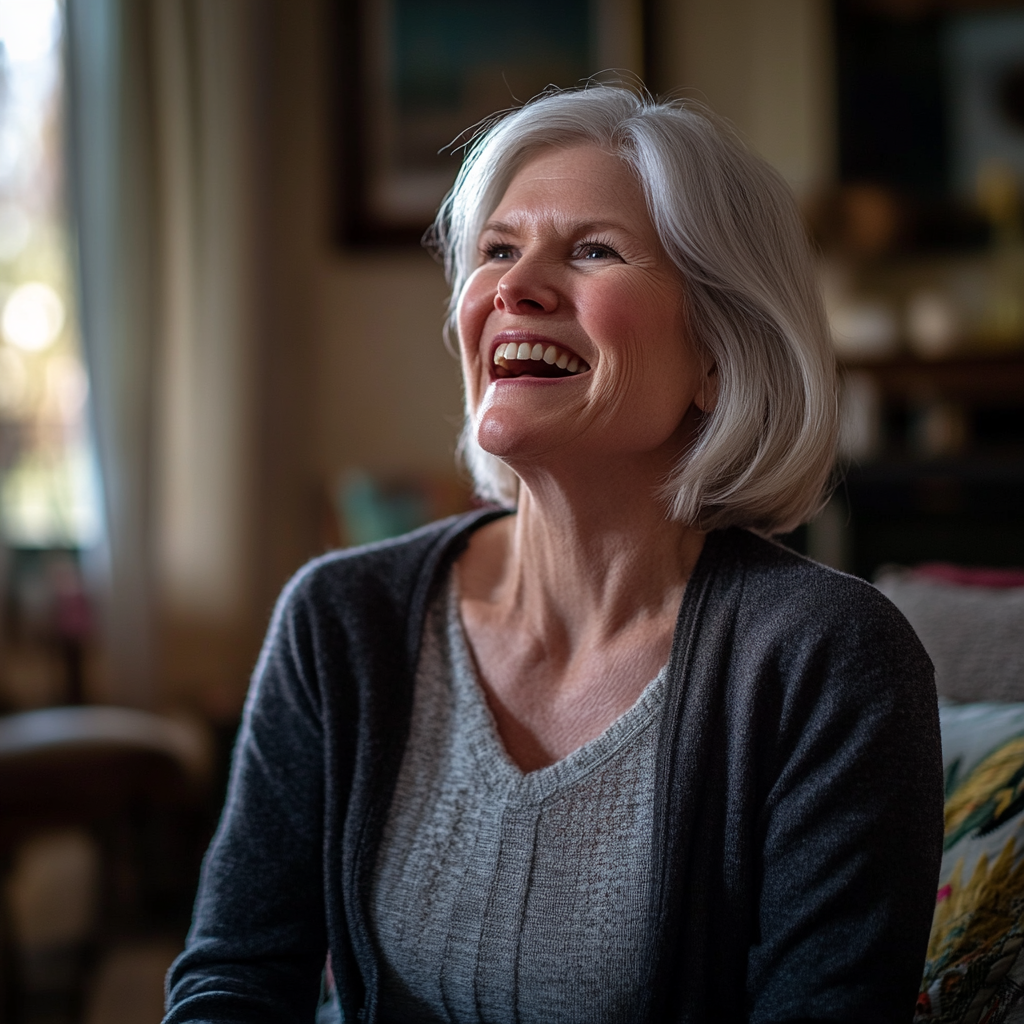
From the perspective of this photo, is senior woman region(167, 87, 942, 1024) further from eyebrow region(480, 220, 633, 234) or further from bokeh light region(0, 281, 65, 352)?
bokeh light region(0, 281, 65, 352)

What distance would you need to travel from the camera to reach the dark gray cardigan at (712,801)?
87 cm

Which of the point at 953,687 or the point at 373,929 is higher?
the point at 953,687

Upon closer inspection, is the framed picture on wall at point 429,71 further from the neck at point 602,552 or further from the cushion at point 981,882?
the cushion at point 981,882

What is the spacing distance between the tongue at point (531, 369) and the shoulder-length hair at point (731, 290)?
13cm

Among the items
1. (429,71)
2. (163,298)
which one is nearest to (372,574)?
(163,298)

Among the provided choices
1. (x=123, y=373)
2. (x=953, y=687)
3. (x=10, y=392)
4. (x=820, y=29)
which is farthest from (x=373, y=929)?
Answer: (x=820, y=29)

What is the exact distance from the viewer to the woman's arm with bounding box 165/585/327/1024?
3.34 feet

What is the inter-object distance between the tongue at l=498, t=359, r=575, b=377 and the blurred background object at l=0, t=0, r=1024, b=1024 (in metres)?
1.43

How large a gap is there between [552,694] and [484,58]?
298 cm

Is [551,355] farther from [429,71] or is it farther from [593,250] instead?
[429,71]

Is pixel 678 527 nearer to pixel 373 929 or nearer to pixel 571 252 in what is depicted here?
pixel 571 252

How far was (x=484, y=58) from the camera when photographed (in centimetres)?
355

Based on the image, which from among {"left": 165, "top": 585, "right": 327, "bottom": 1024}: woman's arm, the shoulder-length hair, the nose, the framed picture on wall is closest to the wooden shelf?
the framed picture on wall

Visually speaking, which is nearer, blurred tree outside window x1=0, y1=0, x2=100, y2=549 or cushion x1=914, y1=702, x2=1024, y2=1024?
cushion x1=914, y1=702, x2=1024, y2=1024
